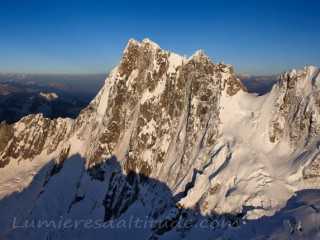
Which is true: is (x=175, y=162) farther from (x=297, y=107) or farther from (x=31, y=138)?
(x=31, y=138)

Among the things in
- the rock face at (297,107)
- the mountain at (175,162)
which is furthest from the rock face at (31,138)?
the rock face at (297,107)

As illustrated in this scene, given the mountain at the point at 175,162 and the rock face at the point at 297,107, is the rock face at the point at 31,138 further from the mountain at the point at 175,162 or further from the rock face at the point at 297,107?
the rock face at the point at 297,107

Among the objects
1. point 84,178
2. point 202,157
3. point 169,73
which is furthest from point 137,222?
point 169,73

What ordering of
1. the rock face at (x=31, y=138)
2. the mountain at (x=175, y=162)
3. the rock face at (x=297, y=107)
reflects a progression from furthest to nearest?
the rock face at (x=31, y=138) → the rock face at (x=297, y=107) → the mountain at (x=175, y=162)

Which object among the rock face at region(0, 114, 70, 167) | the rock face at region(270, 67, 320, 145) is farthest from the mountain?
the rock face at region(0, 114, 70, 167)

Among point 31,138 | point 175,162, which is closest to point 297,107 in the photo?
point 175,162

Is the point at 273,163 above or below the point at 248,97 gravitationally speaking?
below

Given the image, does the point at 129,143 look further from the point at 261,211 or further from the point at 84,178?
the point at 261,211

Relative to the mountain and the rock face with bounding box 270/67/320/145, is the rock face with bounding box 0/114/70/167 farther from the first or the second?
the rock face with bounding box 270/67/320/145
